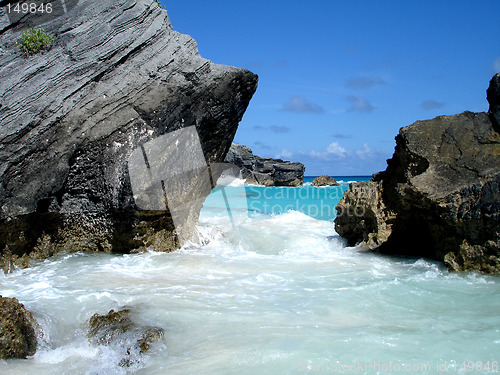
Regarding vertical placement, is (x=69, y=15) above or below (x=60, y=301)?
above

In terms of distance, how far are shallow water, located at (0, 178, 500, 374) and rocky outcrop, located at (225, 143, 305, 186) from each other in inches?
1795

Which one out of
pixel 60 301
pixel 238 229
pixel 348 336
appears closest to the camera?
pixel 348 336

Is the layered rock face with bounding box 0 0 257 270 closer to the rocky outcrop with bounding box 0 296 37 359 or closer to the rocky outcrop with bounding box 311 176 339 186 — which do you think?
the rocky outcrop with bounding box 0 296 37 359

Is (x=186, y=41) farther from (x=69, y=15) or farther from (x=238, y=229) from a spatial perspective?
(x=238, y=229)

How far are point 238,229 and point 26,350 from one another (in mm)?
9176

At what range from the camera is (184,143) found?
352 inches

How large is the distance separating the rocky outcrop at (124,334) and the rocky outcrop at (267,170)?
48123mm

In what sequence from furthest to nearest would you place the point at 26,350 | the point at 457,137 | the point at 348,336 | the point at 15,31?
the point at 15,31 → the point at 457,137 → the point at 348,336 → the point at 26,350

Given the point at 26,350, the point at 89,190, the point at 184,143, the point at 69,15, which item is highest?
the point at 69,15

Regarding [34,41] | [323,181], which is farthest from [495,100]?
[323,181]

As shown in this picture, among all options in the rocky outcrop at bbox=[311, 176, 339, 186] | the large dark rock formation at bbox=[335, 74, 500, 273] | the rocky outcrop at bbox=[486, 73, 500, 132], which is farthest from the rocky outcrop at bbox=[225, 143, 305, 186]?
the rocky outcrop at bbox=[486, 73, 500, 132]

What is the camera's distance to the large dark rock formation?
7.01m

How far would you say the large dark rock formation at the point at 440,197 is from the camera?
7.01 m

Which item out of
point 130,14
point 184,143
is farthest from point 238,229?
point 130,14
